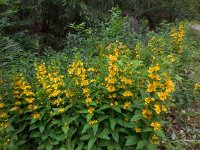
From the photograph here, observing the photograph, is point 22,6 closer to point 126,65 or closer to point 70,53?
point 70,53

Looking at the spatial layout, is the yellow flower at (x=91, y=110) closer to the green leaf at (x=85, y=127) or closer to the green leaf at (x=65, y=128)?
the green leaf at (x=85, y=127)

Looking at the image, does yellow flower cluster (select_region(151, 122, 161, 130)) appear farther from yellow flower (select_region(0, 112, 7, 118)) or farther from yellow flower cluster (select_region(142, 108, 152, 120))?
yellow flower (select_region(0, 112, 7, 118))

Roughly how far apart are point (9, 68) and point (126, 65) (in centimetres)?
180

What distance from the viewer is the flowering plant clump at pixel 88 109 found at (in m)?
3.20

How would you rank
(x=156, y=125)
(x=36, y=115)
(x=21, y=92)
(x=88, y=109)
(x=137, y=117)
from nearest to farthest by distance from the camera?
(x=156, y=125)
(x=137, y=117)
(x=88, y=109)
(x=36, y=115)
(x=21, y=92)

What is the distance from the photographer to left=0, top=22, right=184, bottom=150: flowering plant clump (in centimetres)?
320

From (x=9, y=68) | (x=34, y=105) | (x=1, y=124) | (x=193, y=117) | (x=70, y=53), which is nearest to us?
(x=1, y=124)

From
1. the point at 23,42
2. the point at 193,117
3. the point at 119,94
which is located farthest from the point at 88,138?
the point at 23,42

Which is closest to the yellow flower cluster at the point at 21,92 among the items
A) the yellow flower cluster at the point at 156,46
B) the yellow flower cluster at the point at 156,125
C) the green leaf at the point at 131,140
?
the green leaf at the point at 131,140

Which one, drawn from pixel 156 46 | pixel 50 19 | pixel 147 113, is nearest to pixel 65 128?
pixel 147 113

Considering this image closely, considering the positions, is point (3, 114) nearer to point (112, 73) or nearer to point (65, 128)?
point (65, 128)

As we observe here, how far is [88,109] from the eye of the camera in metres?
3.37

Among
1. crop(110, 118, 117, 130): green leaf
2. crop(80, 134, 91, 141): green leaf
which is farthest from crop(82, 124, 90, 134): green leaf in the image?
crop(110, 118, 117, 130): green leaf

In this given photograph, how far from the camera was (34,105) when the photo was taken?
3.60m
